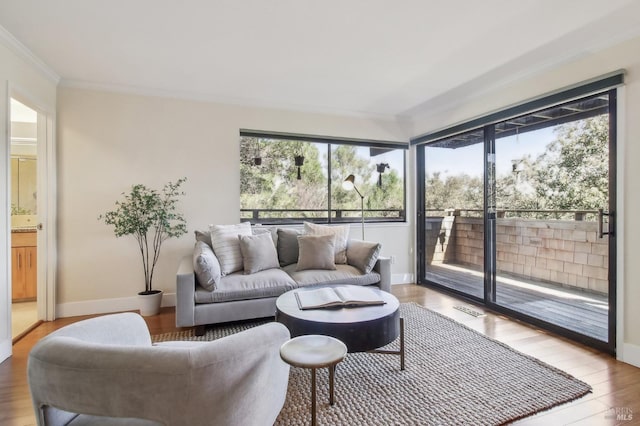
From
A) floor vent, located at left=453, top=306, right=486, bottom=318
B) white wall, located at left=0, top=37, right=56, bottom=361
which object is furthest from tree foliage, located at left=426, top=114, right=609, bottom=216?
white wall, located at left=0, top=37, right=56, bottom=361

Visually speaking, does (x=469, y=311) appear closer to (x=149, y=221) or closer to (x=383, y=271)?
(x=383, y=271)

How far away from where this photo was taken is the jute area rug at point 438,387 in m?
1.72

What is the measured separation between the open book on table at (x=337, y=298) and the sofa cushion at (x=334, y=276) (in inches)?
24.7

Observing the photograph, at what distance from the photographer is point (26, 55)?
2680 millimetres

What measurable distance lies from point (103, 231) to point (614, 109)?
4.87 m

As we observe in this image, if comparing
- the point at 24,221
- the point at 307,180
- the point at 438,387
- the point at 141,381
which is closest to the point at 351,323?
the point at 438,387

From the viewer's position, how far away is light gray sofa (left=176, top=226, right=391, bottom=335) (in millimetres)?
2695

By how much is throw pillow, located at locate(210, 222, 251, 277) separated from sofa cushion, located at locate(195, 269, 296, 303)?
88 millimetres

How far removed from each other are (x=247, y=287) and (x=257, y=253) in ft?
1.31

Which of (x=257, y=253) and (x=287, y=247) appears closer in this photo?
(x=257, y=253)

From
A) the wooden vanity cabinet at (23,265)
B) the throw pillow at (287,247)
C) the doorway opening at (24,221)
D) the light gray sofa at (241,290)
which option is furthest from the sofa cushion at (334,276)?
the wooden vanity cabinet at (23,265)

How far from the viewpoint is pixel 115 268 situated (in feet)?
11.3

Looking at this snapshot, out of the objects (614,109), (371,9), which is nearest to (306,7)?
(371,9)

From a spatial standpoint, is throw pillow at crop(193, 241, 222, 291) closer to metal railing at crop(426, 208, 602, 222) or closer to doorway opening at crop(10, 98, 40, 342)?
doorway opening at crop(10, 98, 40, 342)
